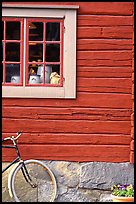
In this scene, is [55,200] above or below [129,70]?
below

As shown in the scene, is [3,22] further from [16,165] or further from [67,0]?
[16,165]

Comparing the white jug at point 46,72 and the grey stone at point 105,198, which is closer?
the grey stone at point 105,198

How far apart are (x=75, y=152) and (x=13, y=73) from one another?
139 centimetres

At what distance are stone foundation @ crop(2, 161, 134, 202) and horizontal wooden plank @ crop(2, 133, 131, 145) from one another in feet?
0.95

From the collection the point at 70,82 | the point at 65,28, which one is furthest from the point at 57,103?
the point at 65,28

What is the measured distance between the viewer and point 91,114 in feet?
27.1

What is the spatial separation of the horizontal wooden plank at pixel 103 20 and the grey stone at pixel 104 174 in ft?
6.35

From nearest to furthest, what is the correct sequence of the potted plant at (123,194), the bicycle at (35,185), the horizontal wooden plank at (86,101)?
the potted plant at (123,194), the bicycle at (35,185), the horizontal wooden plank at (86,101)

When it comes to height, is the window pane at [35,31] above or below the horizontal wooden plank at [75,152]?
above

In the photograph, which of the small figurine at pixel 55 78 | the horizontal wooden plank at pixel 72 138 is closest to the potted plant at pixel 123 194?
the horizontal wooden plank at pixel 72 138

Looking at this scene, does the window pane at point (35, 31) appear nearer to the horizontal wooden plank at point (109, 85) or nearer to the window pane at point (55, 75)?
the window pane at point (55, 75)

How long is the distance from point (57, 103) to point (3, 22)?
4.42 feet

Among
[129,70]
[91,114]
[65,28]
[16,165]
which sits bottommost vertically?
[16,165]

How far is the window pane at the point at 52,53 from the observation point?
827 cm
